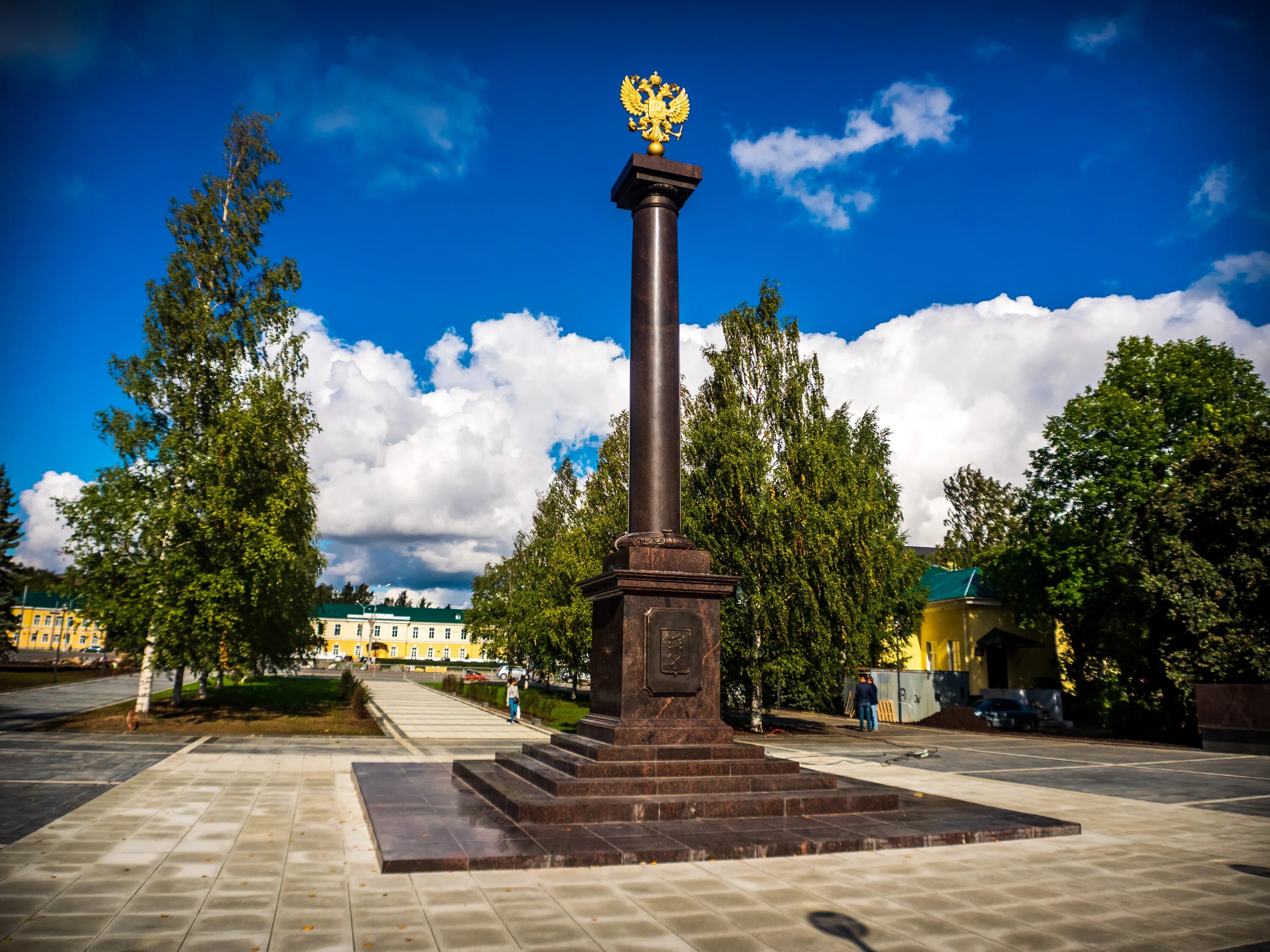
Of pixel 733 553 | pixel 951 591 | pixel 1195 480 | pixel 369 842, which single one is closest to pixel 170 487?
pixel 733 553

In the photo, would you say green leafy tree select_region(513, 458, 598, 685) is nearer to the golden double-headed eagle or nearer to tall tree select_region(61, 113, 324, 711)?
tall tree select_region(61, 113, 324, 711)

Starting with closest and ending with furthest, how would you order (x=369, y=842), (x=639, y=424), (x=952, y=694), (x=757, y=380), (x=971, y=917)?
(x=971, y=917)
(x=369, y=842)
(x=639, y=424)
(x=757, y=380)
(x=952, y=694)

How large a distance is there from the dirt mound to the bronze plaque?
22143 mm

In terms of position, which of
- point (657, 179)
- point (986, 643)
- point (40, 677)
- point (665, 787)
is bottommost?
point (40, 677)

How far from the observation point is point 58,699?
100.0 ft

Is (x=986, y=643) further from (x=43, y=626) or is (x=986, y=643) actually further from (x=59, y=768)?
(x=43, y=626)

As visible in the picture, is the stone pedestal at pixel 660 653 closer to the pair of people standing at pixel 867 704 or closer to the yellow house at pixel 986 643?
the pair of people standing at pixel 867 704

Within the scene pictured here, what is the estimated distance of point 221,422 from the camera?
75.1ft

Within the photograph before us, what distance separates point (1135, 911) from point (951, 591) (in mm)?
37997

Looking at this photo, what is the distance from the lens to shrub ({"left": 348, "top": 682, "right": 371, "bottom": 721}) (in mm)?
26094

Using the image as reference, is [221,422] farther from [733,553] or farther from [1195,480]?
[1195,480]

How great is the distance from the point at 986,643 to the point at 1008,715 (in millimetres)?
8687

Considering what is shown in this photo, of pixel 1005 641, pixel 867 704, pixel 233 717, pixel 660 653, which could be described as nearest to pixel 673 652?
pixel 660 653

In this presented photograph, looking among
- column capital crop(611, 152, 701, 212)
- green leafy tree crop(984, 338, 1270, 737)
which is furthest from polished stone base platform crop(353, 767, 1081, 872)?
green leafy tree crop(984, 338, 1270, 737)
